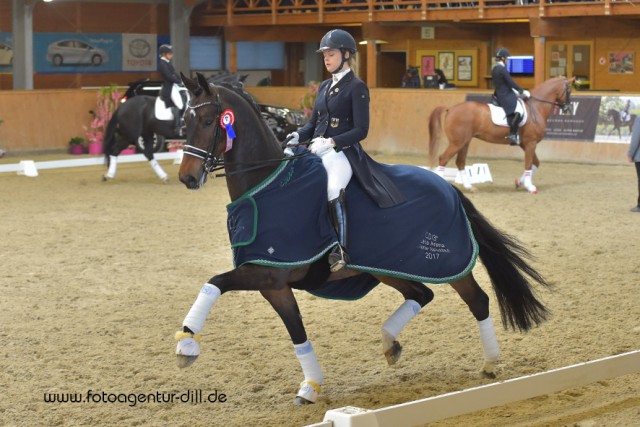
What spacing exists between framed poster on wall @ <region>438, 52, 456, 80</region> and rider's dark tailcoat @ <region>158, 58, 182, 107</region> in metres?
13.5

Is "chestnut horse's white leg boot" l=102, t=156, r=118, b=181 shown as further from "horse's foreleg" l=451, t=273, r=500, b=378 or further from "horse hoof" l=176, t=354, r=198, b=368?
"horse hoof" l=176, t=354, r=198, b=368

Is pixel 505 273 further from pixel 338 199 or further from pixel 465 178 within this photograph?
pixel 465 178

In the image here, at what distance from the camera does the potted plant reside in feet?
68.1

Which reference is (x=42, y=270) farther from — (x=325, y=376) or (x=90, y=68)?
(x=90, y=68)

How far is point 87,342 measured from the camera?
22.4 feet

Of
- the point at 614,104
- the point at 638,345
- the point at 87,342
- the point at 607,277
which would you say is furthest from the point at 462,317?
the point at 614,104

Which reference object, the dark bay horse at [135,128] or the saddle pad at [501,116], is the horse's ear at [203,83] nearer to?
the saddle pad at [501,116]

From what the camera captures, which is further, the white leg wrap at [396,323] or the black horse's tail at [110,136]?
the black horse's tail at [110,136]

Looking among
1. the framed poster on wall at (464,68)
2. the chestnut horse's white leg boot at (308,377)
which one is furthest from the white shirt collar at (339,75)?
the framed poster on wall at (464,68)

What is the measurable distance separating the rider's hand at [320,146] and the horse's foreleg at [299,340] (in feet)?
2.61

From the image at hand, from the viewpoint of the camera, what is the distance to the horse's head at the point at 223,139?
5.52m

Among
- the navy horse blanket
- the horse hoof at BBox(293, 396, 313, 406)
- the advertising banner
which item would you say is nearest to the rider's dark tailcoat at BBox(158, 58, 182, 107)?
the navy horse blanket

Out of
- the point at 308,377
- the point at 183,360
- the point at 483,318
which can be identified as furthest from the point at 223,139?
the point at 483,318

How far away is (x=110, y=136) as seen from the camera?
52.4 ft
